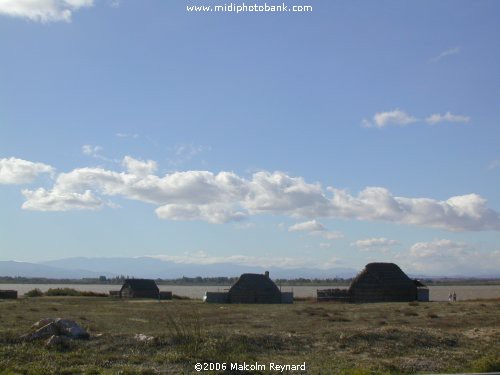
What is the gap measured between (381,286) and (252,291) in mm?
12669

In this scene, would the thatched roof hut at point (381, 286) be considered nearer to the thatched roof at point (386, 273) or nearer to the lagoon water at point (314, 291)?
the thatched roof at point (386, 273)

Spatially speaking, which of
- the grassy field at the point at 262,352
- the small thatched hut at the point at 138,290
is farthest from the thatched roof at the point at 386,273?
the grassy field at the point at 262,352

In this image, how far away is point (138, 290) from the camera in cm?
7631

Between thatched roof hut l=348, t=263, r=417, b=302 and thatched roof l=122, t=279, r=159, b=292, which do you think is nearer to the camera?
thatched roof hut l=348, t=263, r=417, b=302

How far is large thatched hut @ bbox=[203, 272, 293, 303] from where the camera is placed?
64.6 m

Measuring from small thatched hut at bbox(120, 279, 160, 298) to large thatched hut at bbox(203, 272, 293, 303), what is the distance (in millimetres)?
14012

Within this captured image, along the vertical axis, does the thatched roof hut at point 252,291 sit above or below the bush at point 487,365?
above

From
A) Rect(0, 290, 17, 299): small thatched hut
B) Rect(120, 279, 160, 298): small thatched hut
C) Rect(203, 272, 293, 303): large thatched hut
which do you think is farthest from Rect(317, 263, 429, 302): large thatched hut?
Rect(0, 290, 17, 299): small thatched hut

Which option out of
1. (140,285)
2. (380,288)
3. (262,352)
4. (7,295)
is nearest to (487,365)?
(262,352)

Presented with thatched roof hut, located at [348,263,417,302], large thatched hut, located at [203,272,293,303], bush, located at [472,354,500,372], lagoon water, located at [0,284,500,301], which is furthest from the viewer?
lagoon water, located at [0,284,500,301]

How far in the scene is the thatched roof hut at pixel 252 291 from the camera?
2549 inches

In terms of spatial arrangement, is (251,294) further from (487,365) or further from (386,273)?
(487,365)

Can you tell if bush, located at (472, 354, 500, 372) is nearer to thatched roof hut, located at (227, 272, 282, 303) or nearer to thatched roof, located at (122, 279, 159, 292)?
thatched roof hut, located at (227, 272, 282, 303)

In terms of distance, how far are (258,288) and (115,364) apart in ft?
167
